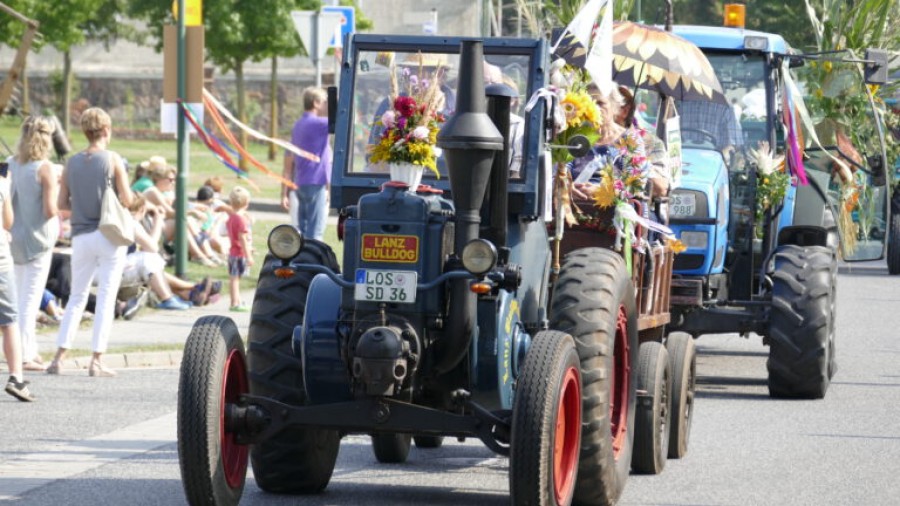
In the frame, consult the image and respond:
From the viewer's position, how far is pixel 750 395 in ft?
41.2

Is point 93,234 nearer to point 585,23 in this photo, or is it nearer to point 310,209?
point 585,23

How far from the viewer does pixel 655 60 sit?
10.6 metres

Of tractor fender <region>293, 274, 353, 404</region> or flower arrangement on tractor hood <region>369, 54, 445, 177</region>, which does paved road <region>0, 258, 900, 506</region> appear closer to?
tractor fender <region>293, 274, 353, 404</region>

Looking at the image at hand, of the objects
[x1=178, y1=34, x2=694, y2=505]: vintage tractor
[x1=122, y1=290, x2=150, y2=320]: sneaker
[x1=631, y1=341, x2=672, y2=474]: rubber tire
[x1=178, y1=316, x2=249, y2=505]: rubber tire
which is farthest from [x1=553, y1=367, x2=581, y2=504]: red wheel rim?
[x1=122, y1=290, x2=150, y2=320]: sneaker

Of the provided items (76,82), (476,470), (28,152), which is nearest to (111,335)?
(28,152)

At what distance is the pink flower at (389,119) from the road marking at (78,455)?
2.39 meters

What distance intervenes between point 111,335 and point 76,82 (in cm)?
3991

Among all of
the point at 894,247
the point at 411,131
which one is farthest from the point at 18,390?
the point at 894,247

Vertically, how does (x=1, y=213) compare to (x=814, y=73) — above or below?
below

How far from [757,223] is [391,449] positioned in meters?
4.75

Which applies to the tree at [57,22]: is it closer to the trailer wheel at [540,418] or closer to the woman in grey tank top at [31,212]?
the woman in grey tank top at [31,212]

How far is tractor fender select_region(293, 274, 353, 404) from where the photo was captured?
7582 millimetres

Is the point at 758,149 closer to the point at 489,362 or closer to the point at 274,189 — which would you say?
the point at 489,362

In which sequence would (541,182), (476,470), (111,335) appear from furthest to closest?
(111,335)
(476,470)
(541,182)
